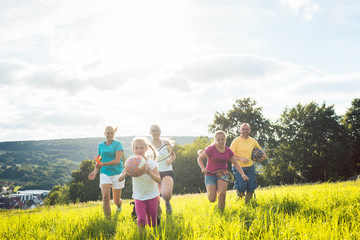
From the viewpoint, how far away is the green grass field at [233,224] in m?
4.32

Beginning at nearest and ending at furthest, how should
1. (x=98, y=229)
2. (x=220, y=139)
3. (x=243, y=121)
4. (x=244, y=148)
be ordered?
(x=98, y=229) < (x=220, y=139) < (x=244, y=148) < (x=243, y=121)

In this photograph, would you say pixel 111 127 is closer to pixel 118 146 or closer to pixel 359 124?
pixel 118 146

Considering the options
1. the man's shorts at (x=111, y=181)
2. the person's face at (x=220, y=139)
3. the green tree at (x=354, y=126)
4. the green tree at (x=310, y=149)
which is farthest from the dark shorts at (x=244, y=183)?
the green tree at (x=354, y=126)

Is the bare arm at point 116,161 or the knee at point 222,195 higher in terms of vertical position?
the bare arm at point 116,161

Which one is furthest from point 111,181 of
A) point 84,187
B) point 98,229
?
point 84,187

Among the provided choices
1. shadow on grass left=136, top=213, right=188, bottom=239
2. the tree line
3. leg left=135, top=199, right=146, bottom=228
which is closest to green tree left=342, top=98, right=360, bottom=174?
the tree line

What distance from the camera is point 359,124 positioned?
40.9 meters

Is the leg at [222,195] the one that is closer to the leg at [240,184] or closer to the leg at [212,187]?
the leg at [212,187]

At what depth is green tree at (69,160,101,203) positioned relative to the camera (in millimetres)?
41719

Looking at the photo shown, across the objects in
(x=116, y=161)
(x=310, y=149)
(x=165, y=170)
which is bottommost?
(x=310, y=149)

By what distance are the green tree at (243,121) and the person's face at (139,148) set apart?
32.9 m

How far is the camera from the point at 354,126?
4100 cm

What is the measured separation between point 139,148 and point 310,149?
3787 centimetres

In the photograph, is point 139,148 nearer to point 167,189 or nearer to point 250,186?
point 167,189
